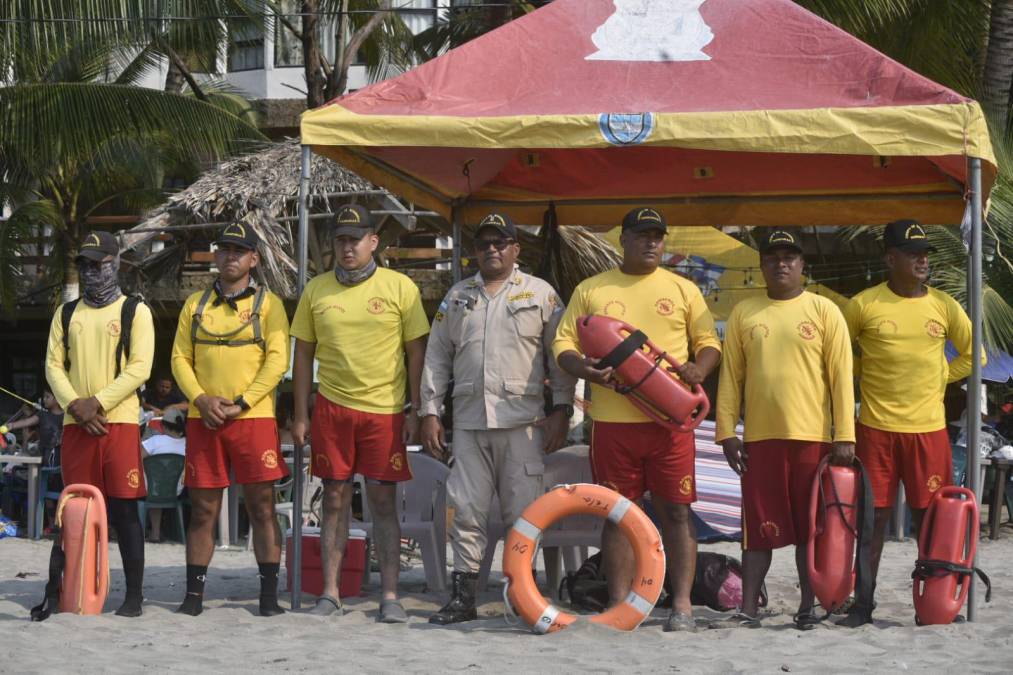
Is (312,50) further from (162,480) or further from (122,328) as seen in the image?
(122,328)

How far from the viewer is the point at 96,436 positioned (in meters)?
6.73

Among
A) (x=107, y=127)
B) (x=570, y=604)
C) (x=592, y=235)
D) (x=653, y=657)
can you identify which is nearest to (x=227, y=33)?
(x=107, y=127)

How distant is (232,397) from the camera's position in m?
6.73

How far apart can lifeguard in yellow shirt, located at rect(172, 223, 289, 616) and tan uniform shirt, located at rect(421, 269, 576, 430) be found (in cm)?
82

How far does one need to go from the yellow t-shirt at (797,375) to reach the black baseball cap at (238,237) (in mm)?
2535

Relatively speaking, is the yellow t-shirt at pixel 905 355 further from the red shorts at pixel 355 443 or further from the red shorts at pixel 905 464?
the red shorts at pixel 355 443

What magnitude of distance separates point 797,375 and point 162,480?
6.39 metres

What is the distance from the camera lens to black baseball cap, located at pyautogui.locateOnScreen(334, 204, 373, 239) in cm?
677

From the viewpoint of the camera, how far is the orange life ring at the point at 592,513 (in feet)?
20.2

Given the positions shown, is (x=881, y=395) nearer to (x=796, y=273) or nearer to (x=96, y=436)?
(x=796, y=273)

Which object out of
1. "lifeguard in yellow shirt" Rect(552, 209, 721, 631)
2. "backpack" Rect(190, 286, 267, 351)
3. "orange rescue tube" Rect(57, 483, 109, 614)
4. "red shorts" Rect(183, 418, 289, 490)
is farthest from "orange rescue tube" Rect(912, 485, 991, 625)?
"orange rescue tube" Rect(57, 483, 109, 614)

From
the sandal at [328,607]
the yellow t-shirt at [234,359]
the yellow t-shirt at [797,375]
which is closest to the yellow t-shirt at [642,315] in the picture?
the yellow t-shirt at [797,375]

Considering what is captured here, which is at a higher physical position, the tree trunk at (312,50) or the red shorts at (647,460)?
the tree trunk at (312,50)

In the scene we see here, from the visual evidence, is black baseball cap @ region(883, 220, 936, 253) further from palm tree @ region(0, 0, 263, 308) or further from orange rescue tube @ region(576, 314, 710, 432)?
palm tree @ region(0, 0, 263, 308)
